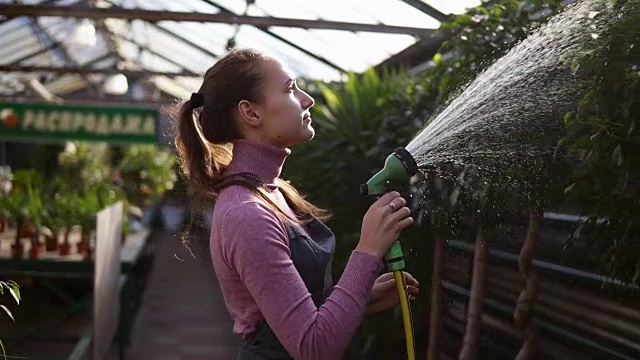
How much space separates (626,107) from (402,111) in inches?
64.6

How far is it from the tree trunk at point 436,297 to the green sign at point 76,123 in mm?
3765

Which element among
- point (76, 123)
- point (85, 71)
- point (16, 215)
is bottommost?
point (16, 215)

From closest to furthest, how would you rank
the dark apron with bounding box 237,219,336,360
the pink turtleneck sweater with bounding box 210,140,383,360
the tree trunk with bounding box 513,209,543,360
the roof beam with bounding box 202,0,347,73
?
the pink turtleneck sweater with bounding box 210,140,383,360
the dark apron with bounding box 237,219,336,360
the tree trunk with bounding box 513,209,543,360
the roof beam with bounding box 202,0,347,73

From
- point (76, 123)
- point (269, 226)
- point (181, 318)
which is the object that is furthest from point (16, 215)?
point (269, 226)

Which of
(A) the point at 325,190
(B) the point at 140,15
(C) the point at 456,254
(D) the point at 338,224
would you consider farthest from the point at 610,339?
(B) the point at 140,15

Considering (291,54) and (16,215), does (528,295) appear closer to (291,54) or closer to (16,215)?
(16,215)

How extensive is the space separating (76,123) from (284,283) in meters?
5.04

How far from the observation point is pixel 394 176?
129 cm

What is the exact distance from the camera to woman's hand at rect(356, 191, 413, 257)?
1251mm

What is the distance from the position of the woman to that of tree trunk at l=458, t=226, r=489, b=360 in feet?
2.69

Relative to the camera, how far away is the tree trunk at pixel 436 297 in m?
2.45

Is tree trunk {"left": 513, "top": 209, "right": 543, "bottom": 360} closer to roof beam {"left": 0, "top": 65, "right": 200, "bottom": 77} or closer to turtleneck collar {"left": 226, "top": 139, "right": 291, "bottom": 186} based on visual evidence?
turtleneck collar {"left": 226, "top": 139, "right": 291, "bottom": 186}

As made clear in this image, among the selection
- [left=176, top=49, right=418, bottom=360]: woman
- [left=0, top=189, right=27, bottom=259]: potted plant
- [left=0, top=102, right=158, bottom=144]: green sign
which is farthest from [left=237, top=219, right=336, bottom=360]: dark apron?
[left=0, top=102, right=158, bottom=144]: green sign

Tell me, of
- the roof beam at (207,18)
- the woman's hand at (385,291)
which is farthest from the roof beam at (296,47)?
the woman's hand at (385,291)
